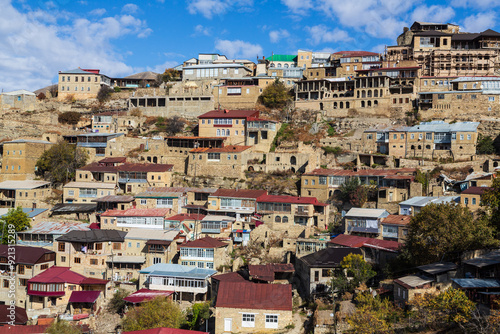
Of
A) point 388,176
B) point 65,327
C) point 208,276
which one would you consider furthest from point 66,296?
point 388,176

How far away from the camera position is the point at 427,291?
28.0 metres

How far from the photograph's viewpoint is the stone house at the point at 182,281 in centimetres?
3553

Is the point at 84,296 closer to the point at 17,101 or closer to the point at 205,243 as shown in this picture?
the point at 205,243

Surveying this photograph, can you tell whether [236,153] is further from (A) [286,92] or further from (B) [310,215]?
(A) [286,92]

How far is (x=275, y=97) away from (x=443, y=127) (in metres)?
20.3

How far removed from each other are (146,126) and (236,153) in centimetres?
1639

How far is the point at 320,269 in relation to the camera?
34.5m

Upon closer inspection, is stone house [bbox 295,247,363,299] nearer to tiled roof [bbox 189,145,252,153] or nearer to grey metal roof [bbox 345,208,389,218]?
grey metal roof [bbox 345,208,389,218]

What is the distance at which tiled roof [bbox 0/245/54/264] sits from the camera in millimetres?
38753

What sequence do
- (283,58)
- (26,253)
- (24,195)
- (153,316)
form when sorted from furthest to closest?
1. (283,58)
2. (24,195)
3. (26,253)
4. (153,316)

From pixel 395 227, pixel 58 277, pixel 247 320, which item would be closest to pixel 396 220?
pixel 395 227

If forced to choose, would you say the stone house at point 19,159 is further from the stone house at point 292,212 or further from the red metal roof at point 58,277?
the stone house at point 292,212

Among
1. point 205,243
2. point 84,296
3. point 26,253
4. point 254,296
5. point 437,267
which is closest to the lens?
point 437,267

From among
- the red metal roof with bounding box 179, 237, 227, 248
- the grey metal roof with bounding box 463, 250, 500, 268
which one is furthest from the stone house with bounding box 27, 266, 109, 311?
the grey metal roof with bounding box 463, 250, 500, 268
